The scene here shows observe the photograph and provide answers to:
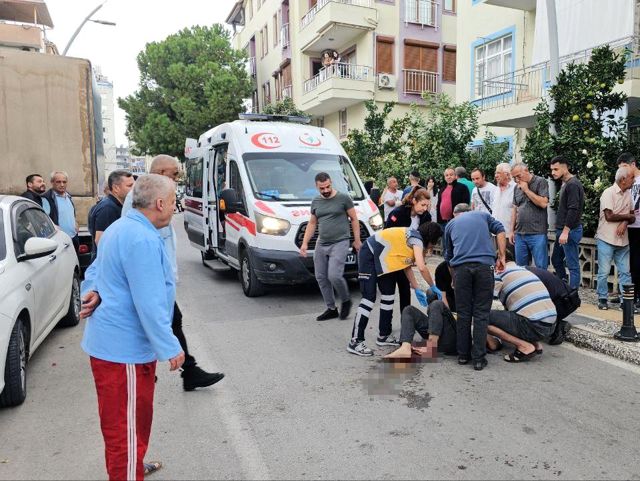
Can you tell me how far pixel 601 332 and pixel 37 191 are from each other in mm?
7309

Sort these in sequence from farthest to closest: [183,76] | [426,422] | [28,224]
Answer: [183,76] → [28,224] → [426,422]

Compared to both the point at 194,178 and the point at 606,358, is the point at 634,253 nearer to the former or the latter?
the point at 606,358

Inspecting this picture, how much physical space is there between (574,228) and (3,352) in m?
5.99

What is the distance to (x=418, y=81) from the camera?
22.3 m

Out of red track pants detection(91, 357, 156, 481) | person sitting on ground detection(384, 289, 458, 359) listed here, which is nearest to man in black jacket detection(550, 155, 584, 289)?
person sitting on ground detection(384, 289, 458, 359)

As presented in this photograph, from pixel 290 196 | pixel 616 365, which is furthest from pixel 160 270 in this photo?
pixel 290 196

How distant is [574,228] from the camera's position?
20.9 ft

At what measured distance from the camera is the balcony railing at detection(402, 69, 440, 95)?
72.4 feet

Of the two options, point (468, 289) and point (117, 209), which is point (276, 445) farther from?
point (117, 209)

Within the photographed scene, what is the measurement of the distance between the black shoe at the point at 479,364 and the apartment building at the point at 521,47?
7.67 metres

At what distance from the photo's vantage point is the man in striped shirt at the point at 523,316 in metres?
4.80

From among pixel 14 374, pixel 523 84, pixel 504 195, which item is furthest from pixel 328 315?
pixel 523 84

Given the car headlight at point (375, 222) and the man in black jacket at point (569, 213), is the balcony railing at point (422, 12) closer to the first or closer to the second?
the car headlight at point (375, 222)

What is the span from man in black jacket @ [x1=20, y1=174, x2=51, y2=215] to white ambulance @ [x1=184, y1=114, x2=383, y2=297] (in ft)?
7.82
